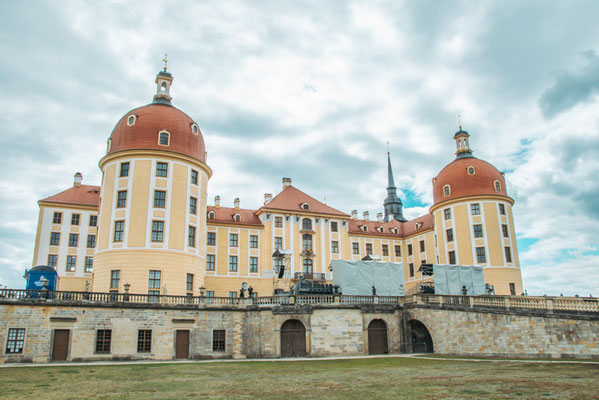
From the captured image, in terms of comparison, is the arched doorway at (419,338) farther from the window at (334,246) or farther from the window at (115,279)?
the window at (115,279)

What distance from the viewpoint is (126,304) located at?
2884 cm

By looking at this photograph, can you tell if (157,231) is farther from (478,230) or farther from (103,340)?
(478,230)

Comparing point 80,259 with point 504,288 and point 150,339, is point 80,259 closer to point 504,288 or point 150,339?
point 150,339

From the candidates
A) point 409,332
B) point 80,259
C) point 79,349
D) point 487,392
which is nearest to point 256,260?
point 80,259

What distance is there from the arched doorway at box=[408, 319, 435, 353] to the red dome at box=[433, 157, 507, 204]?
19300 mm

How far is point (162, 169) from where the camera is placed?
37375mm

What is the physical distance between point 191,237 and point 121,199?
6.29 metres

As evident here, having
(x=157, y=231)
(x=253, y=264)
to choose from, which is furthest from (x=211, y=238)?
(x=157, y=231)

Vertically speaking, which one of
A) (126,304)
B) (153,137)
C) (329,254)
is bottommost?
(126,304)

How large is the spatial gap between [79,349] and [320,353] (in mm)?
14939

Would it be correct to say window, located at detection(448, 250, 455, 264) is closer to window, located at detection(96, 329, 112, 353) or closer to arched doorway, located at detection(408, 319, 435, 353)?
arched doorway, located at detection(408, 319, 435, 353)

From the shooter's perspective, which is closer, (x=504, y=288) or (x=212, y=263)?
(x=504, y=288)

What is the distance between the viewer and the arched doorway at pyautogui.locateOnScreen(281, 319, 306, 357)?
3095cm

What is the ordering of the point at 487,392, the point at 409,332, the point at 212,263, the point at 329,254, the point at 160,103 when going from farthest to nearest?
the point at 329,254, the point at 212,263, the point at 160,103, the point at 409,332, the point at 487,392
